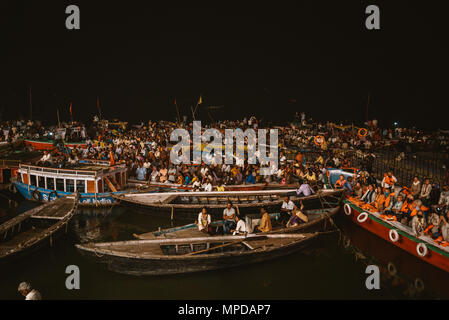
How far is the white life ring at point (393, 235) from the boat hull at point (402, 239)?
0.29ft

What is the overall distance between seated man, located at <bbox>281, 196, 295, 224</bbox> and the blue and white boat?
24.7ft

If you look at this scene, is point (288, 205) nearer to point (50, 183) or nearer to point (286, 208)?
point (286, 208)

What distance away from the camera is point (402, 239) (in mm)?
11430

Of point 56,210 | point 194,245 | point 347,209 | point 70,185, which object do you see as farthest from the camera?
point 70,185

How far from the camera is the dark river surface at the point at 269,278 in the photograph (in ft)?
31.6

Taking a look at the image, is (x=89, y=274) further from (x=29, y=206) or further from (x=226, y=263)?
(x=29, y=206)

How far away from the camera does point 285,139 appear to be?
2691 centimetres

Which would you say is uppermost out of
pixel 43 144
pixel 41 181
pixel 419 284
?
pixel 43 144

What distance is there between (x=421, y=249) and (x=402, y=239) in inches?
34.0

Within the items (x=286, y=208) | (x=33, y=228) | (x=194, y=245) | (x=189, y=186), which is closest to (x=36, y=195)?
(x=33, y=228)

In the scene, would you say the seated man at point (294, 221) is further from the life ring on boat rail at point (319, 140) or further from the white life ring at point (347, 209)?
the life ring on boat rail at point (319, 140)

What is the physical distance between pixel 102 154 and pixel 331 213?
47.9 feet

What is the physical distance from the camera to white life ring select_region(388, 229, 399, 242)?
11522mm

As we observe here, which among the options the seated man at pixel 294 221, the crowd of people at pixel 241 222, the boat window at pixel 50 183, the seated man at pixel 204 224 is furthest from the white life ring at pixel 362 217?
the boat window at pixel 50 183
